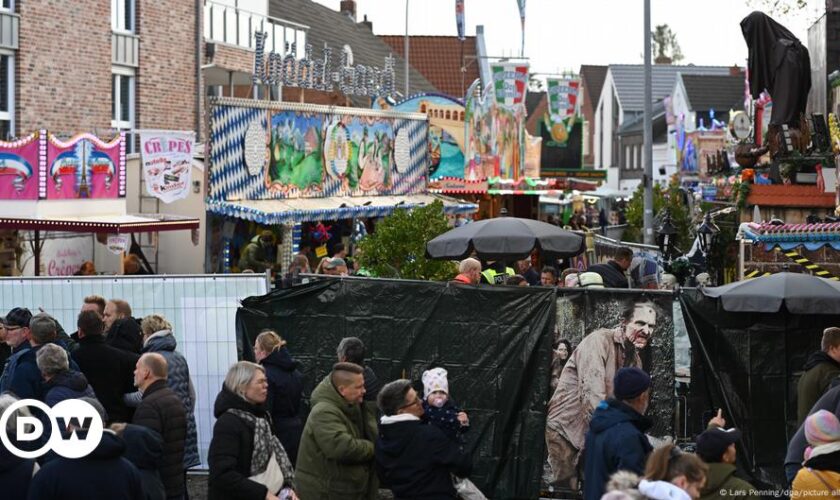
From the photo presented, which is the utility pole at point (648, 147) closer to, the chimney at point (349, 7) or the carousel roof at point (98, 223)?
the carousel roof at point (98, 223)

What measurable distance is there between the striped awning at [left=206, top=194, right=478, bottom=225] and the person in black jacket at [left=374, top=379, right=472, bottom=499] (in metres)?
11.3

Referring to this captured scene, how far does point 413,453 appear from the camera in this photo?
7875 mm

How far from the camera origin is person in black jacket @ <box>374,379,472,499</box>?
786cm

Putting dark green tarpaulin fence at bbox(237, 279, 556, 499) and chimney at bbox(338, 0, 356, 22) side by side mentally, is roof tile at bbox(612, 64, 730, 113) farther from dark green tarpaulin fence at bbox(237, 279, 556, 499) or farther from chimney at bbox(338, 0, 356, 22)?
dark green tarpaulin fence at bbox(237, 279, 556, 499)

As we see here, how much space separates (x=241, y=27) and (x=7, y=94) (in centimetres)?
1062

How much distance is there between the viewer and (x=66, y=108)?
2947 centimetres

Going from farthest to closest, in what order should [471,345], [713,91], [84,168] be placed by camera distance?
[713,91] → [84,168] → [471,345]

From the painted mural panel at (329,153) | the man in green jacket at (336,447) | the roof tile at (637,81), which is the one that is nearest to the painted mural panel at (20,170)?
the painted mural panel at (329,153)

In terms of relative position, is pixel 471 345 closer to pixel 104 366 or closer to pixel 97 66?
pixel 104 366

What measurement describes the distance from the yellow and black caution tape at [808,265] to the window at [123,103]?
65.1ft

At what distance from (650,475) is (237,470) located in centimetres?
254

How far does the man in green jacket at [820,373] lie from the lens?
369 inches

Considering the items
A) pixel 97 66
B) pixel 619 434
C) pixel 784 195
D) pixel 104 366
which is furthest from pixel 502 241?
pixel 97 66

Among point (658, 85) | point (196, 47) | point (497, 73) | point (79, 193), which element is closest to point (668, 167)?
point (658, 85)
